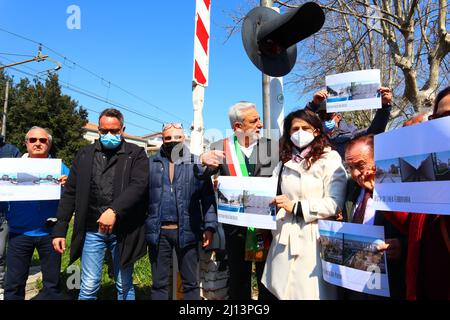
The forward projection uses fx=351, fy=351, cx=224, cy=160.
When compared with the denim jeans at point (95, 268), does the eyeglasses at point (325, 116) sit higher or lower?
higher

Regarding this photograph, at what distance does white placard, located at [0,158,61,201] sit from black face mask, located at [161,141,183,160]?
1109 mm

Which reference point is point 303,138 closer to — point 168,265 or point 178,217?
point 178,217

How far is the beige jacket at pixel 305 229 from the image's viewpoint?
7.97ft

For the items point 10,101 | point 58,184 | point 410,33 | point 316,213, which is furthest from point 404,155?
point 10,101

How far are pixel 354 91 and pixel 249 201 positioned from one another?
135cm

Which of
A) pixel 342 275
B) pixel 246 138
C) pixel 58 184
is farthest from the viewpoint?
pixel 58 184

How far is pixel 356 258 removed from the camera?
6.77ft

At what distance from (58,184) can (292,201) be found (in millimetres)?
2415

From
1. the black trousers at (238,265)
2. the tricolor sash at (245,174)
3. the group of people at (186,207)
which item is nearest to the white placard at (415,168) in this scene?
the group of people at (186,207)

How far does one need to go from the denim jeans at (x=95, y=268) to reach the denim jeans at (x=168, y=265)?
0.87ft

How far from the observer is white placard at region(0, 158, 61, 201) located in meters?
3.37

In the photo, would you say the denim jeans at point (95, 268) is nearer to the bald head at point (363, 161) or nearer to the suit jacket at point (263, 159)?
the suit jacket at point (263, 159)
